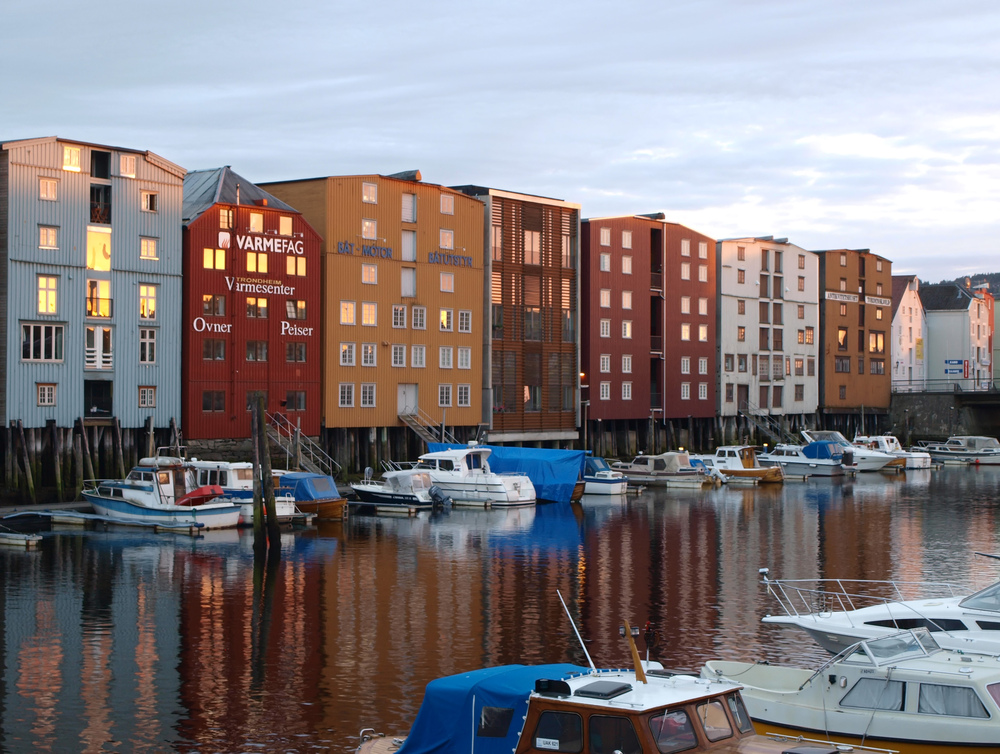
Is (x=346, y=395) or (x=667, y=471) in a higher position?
(x=346, y=395)

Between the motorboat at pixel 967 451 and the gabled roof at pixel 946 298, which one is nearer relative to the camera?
the motorboat at pixel 967 451

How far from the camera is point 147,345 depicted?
2290 inches

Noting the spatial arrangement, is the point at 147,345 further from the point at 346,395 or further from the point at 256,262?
the point at 346,395

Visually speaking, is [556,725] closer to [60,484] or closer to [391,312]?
[60,484]

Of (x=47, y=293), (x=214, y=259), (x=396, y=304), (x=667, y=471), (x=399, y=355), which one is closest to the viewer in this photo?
(x=47, y=293)

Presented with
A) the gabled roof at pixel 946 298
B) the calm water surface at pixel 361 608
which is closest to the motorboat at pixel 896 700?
the calm water surface at pixel 361 608

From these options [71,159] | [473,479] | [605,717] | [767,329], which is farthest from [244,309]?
[767,329]

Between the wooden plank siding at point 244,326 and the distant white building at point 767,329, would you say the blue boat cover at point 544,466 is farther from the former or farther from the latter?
the distant white building at point 767,329

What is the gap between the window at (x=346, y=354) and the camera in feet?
220

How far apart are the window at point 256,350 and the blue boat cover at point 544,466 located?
33.4ft

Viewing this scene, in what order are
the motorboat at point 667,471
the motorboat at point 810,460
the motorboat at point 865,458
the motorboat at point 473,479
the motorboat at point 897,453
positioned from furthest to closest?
the motorboat at point 897,453 → the motorboat at point 865,458 → the motorboat at point 810,460 → the motorboat at point 667,471 → the motorboat at point 473,479

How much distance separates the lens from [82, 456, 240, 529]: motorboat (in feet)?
160

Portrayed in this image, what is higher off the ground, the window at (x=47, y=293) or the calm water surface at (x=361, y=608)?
the window at (x=47, y=293)

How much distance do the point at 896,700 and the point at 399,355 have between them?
53249 mm
